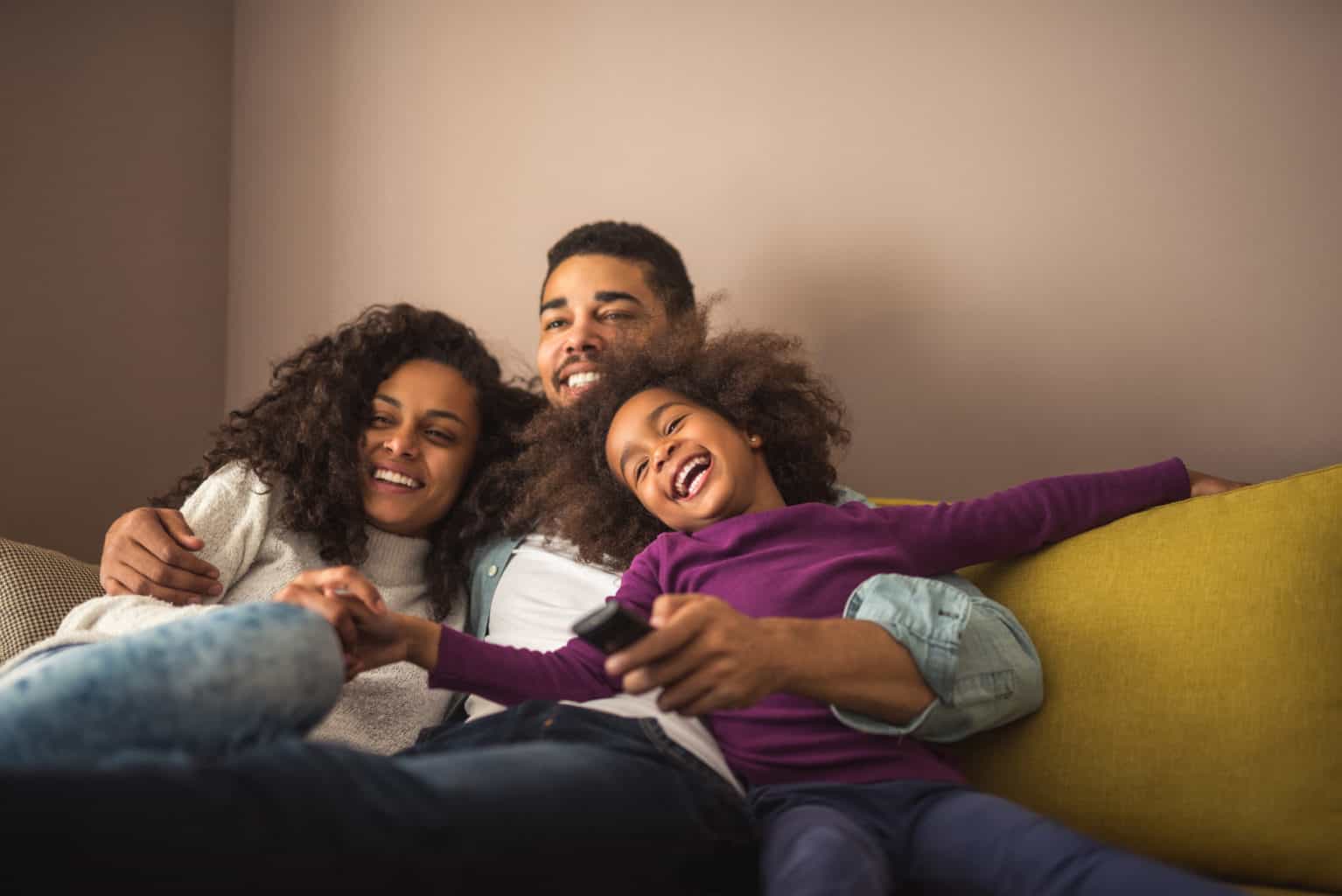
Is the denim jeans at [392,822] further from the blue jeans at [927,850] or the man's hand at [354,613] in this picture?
the man's hand at [354,613]

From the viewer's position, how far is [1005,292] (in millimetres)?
1919

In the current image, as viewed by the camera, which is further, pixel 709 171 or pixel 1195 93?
pixel 709 171

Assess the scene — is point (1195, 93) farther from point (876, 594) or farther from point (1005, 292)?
point (876, 594)

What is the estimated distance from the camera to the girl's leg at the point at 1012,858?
0.82 metres

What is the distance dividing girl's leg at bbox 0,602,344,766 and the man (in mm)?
42

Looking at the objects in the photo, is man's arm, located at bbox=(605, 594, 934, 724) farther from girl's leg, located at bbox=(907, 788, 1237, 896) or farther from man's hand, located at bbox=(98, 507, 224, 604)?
man's hand, located at bbox=(98, 507, 224, 604)

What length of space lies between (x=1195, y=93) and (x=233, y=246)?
217 centimetres

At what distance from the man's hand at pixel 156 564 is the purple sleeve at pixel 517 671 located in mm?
444

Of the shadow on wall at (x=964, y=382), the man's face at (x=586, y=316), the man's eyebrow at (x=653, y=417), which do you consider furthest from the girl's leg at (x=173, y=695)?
the shadow on wall at (x=964, y=382)

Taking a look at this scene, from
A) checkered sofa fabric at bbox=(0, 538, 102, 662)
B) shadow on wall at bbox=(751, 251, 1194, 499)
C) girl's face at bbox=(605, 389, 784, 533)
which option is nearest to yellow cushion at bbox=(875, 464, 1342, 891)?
girl's face at bbox=(605, 389, 784, 533)

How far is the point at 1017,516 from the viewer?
130 centimetres

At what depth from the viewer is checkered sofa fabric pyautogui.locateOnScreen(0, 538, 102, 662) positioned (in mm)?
1406

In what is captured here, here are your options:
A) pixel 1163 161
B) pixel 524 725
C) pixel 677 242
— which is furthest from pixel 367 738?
pixel 1163 161

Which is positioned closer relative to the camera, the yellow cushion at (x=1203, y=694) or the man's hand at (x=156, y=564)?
the yellow cushion at (x=1203, y=694)
